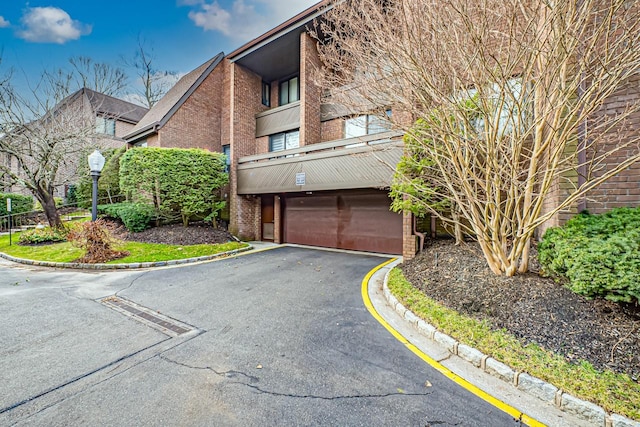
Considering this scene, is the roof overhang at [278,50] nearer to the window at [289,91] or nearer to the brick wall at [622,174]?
the window at [289,91]

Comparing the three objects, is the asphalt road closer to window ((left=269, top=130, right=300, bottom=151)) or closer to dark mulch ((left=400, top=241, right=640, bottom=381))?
dark mulch ((left=400, top=241, right=640, bottom=381))

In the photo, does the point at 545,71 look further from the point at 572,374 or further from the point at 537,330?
the point at 572,374

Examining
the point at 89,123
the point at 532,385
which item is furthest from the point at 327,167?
the point at 89,123

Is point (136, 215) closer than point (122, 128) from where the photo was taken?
Yes

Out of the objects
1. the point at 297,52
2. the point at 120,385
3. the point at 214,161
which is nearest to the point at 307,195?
the point at 214,161

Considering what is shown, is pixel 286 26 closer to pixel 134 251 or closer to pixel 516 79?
pixel 516 79

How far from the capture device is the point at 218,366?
2.92m

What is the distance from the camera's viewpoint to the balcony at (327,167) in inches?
336

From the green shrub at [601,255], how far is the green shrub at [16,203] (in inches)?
945

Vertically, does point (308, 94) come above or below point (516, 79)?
above

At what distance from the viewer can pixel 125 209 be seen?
454 inches

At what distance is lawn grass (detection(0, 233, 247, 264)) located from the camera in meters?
8.52

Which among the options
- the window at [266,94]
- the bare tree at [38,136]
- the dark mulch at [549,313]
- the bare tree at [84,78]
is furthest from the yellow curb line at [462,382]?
the bare tree at [84,78]

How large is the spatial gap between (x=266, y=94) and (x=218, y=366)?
15.0 m
